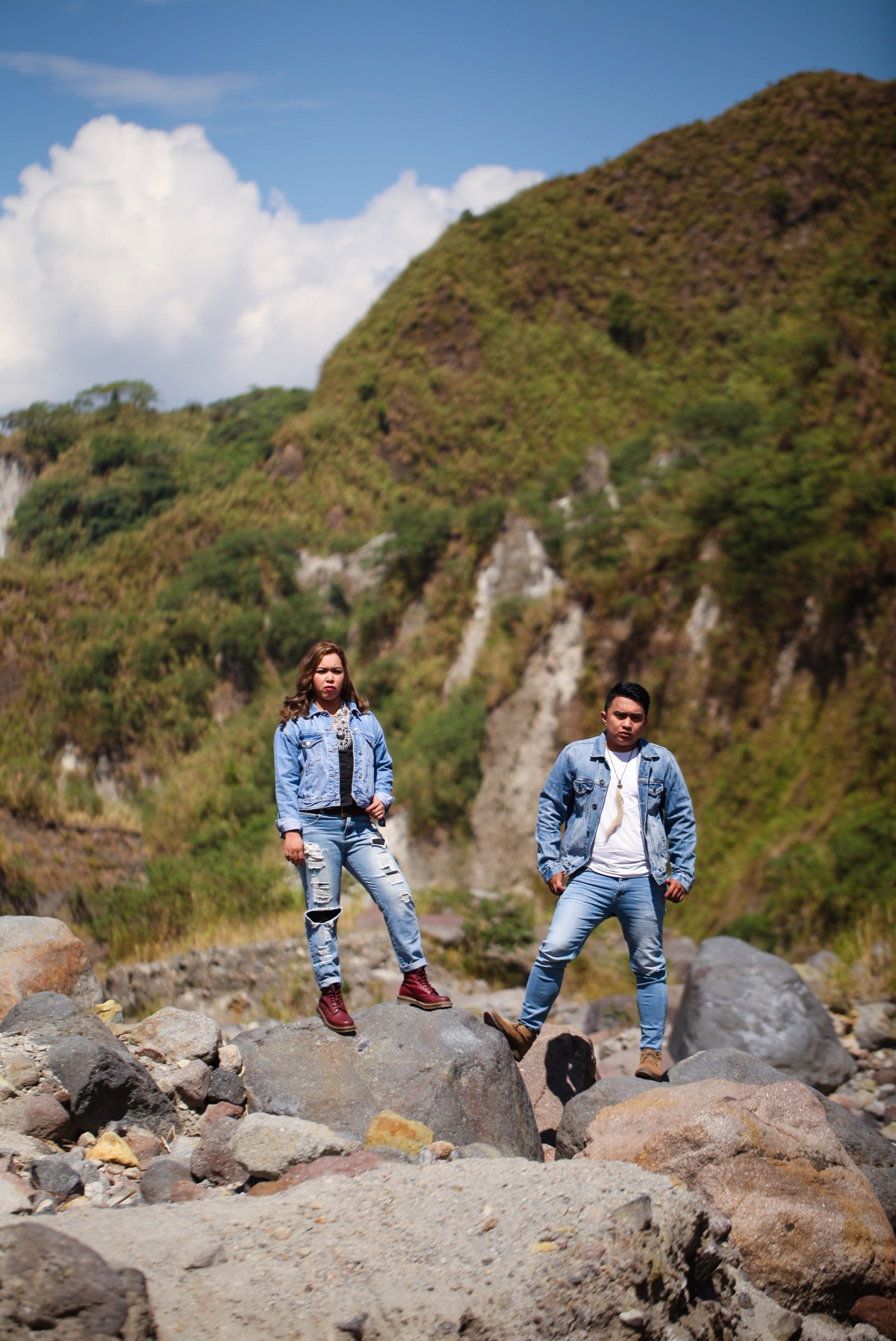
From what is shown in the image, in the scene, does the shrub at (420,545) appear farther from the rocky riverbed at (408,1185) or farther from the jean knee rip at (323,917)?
the jean knee rip at (323,917)

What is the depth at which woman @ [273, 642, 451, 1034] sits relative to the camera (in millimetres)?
4520

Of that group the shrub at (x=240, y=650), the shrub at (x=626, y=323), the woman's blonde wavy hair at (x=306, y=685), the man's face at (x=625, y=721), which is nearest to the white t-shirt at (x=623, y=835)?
the man's face at (x=625, y=721)

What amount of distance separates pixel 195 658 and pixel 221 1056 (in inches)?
850

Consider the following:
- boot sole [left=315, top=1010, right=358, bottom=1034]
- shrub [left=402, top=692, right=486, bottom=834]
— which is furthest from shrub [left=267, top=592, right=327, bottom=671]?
boot sole [left=315, top=1010, right=358, bottom=1034]

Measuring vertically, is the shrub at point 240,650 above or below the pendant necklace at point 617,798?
above

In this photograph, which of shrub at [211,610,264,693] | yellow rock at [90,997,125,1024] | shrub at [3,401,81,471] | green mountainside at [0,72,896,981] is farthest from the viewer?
shrub at [3,401,81,471]

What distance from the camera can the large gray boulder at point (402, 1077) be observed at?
416 centimetres

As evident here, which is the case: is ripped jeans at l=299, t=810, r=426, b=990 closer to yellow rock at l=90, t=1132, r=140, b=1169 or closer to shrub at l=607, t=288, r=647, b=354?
yellow rock at l=90, t=1132, r=140, b=1169

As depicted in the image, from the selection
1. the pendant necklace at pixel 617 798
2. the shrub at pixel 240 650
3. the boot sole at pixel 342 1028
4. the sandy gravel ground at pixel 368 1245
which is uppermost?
the shrub at pixel 240 650

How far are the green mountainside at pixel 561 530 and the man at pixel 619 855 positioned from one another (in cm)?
519

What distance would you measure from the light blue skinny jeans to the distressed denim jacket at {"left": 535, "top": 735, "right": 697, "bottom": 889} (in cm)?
10

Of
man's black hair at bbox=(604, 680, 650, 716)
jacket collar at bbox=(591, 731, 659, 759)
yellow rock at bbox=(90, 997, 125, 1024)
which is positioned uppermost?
man's black hair at bbox=(604, 680, 650, 716)

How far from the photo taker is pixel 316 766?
4570 mm

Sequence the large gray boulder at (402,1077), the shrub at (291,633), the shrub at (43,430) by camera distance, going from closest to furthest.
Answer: the large gray boulder at (402,1077)
the shrub at (291,633)
the shrub at (43,430)
